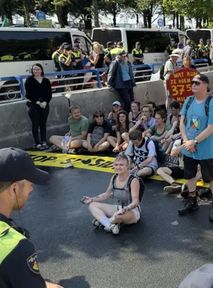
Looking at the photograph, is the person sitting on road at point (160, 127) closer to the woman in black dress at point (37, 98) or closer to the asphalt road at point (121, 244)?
the asphalt road at point (121, 244)

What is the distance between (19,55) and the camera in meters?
15.4

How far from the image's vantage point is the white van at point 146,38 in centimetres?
1984

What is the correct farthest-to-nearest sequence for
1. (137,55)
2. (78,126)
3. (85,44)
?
(137,55)
(85,44)
(78,126)

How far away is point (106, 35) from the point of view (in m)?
20.3

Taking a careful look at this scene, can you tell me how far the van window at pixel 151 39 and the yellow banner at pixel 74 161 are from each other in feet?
38.4

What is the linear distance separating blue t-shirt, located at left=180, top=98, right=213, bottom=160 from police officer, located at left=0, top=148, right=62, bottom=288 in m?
3.26

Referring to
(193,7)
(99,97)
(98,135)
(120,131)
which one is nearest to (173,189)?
(120,131)

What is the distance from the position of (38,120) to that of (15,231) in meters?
8.08

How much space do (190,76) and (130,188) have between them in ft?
12.6

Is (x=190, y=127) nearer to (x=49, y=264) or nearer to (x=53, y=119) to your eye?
(x=49, y=264)

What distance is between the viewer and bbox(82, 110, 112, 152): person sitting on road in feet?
30.1

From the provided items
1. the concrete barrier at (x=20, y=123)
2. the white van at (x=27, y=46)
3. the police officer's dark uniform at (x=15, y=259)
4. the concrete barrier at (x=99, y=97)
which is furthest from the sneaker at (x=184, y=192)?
the white van at (x=27, y=46)

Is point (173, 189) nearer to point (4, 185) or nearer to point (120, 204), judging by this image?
point (120, 204)

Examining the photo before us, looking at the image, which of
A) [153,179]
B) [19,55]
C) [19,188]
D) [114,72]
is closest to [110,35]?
[19,55]
